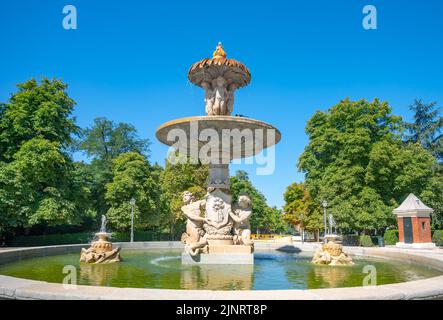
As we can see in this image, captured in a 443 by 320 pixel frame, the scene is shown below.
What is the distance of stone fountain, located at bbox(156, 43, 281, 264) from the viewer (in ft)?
38.9

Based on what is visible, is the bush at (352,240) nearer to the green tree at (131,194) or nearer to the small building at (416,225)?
the small building at (416,225)

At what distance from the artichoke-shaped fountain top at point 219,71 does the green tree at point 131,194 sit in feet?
67.8

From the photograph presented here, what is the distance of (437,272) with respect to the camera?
10211 mm

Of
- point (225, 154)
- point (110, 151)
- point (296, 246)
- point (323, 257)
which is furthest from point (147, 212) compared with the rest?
point (323, 257)

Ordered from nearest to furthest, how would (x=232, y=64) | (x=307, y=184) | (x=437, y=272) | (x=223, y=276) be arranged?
(x=223, y=276), (x=437, y=272), (x=232, y=64), (x=307, y=184)

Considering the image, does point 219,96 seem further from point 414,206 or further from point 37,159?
point 414,206

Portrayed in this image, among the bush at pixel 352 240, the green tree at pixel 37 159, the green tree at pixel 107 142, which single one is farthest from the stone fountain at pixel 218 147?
the green tree at pixel 107 142

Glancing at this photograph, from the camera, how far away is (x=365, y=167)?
2891cm

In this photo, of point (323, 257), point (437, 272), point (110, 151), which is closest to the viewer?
point (437, 272)

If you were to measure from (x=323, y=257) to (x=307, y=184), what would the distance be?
21461 mm

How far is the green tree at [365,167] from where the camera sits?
88.1 ft

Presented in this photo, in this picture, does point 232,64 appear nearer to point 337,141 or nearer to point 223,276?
point 223,276

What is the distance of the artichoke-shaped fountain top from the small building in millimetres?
15378

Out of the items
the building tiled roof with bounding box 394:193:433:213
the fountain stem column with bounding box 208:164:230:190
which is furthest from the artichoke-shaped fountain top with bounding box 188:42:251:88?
the building tiled roof with bounding box 394:193:433:213
